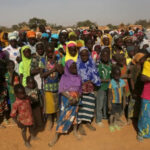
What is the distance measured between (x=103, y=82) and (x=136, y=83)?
72 cm

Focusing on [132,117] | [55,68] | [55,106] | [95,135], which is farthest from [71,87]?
[132,117]

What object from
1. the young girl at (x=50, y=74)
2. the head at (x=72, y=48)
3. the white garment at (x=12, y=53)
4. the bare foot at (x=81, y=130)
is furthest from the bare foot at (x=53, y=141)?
the white garment at (x=12, y=53)

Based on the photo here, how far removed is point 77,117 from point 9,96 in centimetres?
180

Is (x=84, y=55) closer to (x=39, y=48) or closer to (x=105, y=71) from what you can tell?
(x=105, y=71)

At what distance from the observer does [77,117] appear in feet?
11.8

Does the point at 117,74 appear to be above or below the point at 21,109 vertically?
above

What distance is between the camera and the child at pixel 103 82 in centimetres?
352

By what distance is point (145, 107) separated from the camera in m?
3.11

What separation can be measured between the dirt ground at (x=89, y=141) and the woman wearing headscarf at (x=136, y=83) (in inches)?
16.7

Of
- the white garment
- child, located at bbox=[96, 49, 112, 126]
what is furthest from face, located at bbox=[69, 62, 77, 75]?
the white garment

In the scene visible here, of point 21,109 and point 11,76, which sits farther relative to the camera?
point 11,76

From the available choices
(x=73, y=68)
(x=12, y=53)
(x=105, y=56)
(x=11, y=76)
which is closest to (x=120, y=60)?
(x=105, y=56)

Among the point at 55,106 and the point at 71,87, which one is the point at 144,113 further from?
the point at 55,106

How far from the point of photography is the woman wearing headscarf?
3391 mm
